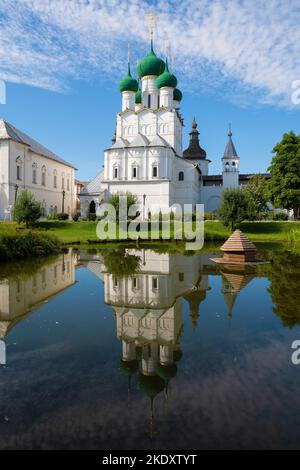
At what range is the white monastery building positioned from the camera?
36812 mm

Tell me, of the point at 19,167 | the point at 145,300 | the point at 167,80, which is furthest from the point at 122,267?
the point at 167,80

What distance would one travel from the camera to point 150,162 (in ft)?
133

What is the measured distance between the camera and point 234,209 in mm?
30312

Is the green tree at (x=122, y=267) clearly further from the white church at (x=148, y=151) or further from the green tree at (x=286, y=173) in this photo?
the green tree at (x=286, y=173)

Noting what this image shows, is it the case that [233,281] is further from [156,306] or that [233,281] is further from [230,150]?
[230,150]

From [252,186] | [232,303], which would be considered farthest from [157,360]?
[252,186]

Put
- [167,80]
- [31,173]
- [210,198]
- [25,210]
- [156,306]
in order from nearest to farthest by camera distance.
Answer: [156,306], [25,210], [31,173], [167,80], [210,198]

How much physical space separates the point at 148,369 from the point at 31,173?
40.0 meters

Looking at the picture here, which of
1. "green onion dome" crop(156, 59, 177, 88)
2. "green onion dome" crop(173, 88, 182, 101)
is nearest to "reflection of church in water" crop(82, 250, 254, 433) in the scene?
"green onion dome" crop(156, 59, 177, 88)

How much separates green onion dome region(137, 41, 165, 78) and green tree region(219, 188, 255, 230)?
2208 centimetres

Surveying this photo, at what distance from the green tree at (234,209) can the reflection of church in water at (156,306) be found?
1684 centimetres

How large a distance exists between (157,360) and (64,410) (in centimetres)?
146

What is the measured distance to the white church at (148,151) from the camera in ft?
133

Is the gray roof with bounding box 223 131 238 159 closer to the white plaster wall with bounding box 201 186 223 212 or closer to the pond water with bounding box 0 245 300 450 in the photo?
the white plaster wall with bounding box 201 186 223 212
